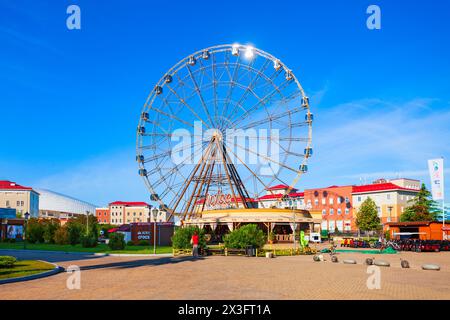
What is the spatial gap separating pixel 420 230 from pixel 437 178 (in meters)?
7.48

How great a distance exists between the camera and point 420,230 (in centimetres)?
5672

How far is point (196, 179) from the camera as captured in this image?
58250mm

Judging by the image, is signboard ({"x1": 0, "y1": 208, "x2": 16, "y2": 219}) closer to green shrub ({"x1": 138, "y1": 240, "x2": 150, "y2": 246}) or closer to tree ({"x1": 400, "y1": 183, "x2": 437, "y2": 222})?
green shrub ({"x1": 138, "y1": 240, "x2": 150, "y2": 246})

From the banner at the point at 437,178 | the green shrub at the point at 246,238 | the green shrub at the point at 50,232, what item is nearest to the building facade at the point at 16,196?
the green shrub at the point at 50,232

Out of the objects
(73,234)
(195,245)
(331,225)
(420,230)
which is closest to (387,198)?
(331,225)

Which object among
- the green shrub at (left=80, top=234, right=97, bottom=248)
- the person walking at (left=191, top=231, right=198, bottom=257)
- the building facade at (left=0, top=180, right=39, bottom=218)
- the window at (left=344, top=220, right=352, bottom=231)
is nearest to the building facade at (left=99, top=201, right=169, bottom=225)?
the building facade at (left=0, top=180, right=39, bottom=218)

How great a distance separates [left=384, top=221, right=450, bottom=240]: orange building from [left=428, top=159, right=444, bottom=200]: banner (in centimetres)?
407

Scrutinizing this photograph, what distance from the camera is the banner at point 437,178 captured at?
174 feet

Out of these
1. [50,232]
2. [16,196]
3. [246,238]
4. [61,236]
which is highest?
[16,196]

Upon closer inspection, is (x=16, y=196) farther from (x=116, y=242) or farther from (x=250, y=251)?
(x=250, y=251)

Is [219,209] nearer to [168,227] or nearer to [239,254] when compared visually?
[168,227]
